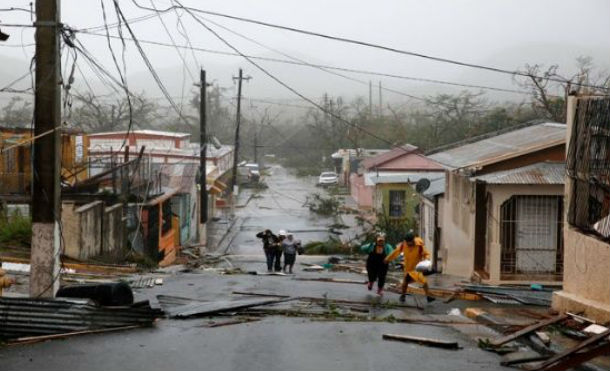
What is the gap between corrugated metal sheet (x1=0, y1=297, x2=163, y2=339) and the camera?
11398 millimetres

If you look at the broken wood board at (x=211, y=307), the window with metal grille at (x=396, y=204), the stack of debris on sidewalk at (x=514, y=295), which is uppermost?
the window with metal grille at (x=396, y=204)

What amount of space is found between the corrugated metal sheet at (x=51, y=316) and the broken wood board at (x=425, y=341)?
3.79 m

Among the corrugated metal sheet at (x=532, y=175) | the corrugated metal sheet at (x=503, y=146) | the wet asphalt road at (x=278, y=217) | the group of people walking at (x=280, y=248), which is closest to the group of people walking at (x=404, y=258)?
the corrugated metal sheet at (x=532, y=175)

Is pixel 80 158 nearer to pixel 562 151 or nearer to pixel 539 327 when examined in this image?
pixel 562 151

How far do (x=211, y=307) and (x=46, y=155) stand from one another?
12.4 ft

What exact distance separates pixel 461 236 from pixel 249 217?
29.8m

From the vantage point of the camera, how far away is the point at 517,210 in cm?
2206

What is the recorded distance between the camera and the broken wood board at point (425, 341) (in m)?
11.1

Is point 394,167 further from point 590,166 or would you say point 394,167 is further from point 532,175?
point 590,166

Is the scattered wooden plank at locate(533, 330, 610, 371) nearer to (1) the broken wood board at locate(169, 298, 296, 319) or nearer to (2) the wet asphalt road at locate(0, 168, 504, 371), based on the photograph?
(2) the wet asphalt road at locate(0, 168, 504, 371)

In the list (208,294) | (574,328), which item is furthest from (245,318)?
(574,328)

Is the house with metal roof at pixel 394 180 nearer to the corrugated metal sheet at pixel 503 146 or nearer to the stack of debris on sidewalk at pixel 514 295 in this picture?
the corrugated metal sheet at pixel 503 146

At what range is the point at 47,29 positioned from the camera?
12.3 m

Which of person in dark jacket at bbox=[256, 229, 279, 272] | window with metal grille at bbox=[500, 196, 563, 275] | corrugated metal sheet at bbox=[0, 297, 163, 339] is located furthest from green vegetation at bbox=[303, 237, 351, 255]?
corrugated metal sheet at bbox=[0, 297, 163, 339]
